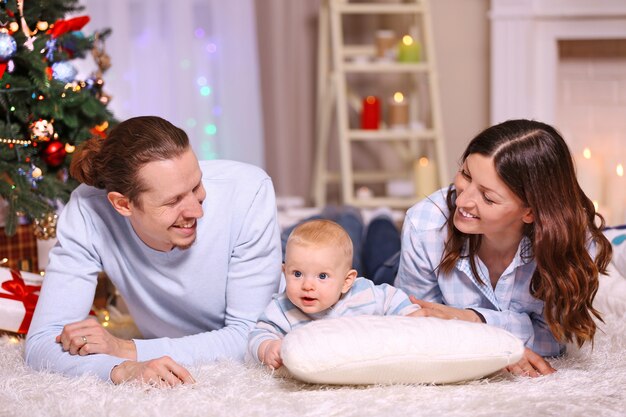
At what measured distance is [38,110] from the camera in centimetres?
247

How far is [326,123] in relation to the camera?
4340 millimetres

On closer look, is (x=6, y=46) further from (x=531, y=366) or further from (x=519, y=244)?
(x=531, y=366)

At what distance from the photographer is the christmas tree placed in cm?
242

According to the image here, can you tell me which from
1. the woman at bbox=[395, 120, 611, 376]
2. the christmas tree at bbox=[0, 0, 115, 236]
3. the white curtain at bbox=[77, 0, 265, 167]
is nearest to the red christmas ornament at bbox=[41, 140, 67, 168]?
the christmas tree at bbox=[0, 0, 115, 236]

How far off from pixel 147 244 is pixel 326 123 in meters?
2.57

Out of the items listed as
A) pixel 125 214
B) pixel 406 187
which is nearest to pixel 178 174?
pixel 125 214

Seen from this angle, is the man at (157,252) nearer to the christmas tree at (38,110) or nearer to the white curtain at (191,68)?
the christmas tree at (38,110)

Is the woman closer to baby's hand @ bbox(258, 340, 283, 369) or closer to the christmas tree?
baby's hand @ bbox(258, 340, 283, 369)

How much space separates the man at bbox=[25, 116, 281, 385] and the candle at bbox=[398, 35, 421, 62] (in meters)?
2.37

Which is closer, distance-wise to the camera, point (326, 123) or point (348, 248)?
point (348, 248)

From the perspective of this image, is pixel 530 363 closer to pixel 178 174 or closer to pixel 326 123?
pixel 178 174

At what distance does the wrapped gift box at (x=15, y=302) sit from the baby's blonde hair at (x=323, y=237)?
84cm

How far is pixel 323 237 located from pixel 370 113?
261 centimetres

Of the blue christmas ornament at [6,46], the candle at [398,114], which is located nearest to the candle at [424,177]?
the candle at [398,114]
